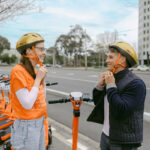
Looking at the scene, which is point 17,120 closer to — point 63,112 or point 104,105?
point 104,105

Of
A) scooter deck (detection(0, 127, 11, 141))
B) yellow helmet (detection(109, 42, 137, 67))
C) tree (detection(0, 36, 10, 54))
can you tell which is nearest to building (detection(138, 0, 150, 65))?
tree (detection(0, 36, 10, 54))

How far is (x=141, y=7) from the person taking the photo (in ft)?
256

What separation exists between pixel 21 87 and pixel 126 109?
3.12 feet

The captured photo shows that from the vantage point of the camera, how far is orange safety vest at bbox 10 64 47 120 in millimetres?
1629

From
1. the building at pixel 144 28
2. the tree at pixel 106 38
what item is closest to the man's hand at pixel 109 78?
the tree at pixel 106 38

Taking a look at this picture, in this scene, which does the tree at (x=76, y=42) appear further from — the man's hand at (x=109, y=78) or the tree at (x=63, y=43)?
the man's hand at (x=109, y=78)

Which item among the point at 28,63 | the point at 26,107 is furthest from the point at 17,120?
the point at 28,63

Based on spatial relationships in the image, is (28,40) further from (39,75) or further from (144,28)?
(144,28)

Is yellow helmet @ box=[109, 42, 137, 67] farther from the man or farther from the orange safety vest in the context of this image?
the orange safety vest

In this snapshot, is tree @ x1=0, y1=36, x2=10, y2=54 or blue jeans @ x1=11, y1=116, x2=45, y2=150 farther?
tree @ x1=0, y1=36, x2=10, y2=54

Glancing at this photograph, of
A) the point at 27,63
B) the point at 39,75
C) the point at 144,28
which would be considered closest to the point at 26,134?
the point at 39,75

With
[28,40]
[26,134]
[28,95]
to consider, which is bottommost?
[26,134]

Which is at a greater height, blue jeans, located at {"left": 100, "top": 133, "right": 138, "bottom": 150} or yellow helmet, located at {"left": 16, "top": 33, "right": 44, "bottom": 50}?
yellow helmet, located at {"left": 16, "top": 33, "right": 44, "bottom": 50}

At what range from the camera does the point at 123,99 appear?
5.24 feet
